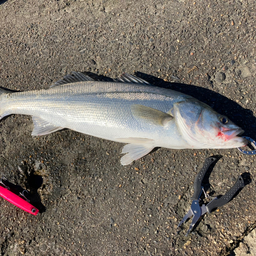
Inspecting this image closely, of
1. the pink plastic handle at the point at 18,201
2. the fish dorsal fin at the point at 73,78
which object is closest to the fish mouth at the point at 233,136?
the fish dorsal fin at the point at 73,78

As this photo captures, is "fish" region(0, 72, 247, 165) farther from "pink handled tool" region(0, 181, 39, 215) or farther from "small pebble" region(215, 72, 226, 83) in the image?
"pink handled tool" region(0, 181, 39, 215)

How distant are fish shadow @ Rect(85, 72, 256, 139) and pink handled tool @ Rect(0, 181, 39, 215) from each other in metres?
2.29

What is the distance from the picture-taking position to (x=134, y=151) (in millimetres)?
2504

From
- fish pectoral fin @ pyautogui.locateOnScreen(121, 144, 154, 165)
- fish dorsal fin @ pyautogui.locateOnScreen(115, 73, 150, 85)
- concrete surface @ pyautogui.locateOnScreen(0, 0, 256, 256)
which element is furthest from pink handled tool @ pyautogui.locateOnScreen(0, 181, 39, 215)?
fish dorsal fin @ pyautogui.locateOnScreen(115, 73, 150, 85)

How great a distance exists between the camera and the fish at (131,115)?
2.19 meters

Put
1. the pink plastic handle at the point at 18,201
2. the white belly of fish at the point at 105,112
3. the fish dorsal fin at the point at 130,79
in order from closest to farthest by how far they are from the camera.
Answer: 1. the white belly of fish at the point at 105,112
2. the fish dorsal fin at the point at 130,79
3. the pink plastic handle at the point at 18,201

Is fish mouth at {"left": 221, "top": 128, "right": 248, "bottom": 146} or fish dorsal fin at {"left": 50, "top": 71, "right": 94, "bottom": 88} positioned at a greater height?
fish dorsal fin at {"left": 50, "top": 71, "right": 94, "bottom": 88}

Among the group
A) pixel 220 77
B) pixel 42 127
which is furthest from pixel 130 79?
pixel 42 127

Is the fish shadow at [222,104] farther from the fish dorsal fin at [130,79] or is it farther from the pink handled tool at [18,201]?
the pink handled tool at [18,201]

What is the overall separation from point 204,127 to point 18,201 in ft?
8.26

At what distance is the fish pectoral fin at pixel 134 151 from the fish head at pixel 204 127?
0.49 meters

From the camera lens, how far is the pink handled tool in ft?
8.56

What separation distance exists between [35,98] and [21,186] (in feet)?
4.10

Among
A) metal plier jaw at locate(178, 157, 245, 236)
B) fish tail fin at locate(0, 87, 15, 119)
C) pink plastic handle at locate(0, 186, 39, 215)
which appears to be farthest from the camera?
fish tail fin at locate(0, 87, 15, 119)
